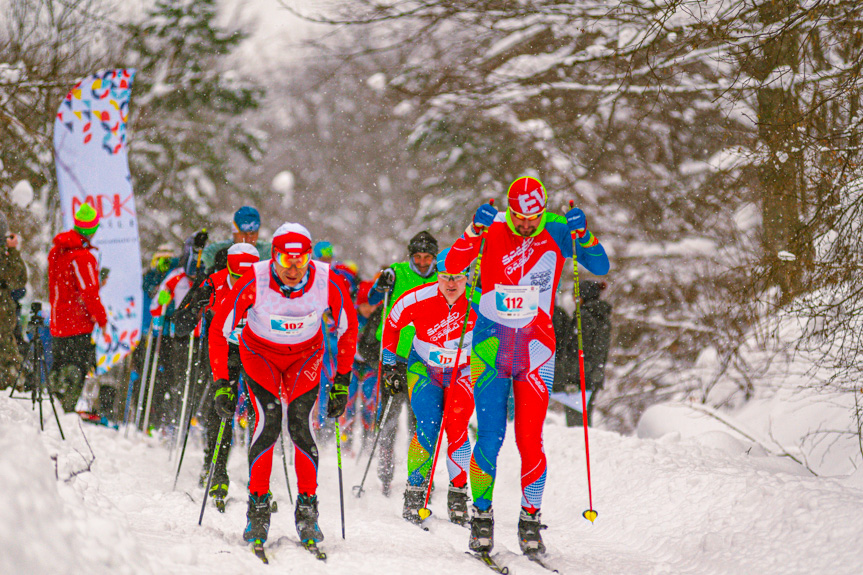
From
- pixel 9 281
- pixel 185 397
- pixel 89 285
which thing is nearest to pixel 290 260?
pixel 185 397

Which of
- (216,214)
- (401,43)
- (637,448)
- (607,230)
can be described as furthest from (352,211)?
(637,448)

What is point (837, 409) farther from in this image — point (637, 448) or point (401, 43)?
point (401, 43)

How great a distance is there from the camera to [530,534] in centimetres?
442

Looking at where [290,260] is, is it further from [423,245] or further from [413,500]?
[413,500]

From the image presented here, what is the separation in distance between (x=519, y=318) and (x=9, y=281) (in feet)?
19.1

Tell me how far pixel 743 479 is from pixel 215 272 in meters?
4.37

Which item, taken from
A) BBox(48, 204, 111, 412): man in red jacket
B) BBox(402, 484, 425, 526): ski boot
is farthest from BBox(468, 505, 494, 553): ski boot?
BBox(48, 204, 111, 412): man in red jacket

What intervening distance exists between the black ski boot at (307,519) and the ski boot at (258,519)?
17 centimetres

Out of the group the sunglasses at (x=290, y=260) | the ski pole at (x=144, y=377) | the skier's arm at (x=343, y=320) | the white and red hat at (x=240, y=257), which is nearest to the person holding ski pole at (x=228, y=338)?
the white and red hat at (x=240, y=257)

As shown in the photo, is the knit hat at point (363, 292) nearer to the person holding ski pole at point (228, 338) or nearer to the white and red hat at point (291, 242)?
the person holding ski pole at point (228, 338)

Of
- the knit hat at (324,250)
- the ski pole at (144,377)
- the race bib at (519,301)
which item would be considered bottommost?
the ski pole at (144,377)

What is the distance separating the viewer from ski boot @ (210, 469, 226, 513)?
16.9ft

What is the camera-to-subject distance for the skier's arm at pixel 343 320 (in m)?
4.51

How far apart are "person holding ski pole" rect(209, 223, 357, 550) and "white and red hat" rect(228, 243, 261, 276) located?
→ 1.08m
